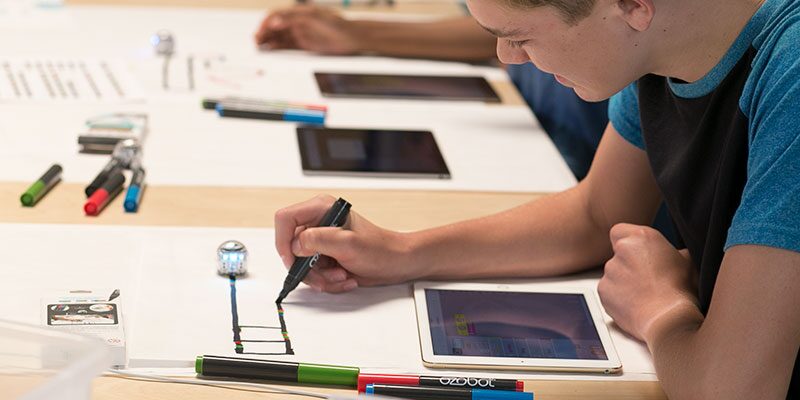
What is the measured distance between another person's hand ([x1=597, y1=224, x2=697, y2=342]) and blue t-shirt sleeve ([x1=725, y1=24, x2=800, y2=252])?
0.17 m

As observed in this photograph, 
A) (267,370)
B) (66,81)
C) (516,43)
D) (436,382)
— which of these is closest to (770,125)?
(516,43)

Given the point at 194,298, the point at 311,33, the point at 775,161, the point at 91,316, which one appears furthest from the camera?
the point at 311,33

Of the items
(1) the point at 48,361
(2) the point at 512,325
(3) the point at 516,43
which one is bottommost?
(2) the point at 512,325

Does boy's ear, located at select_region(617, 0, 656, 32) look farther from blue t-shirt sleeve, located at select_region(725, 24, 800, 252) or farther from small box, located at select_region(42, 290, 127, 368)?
small box, located at select_region(42, 290, 127, 368)

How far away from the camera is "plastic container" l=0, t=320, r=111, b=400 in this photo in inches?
29.7

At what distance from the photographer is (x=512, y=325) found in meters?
1.17

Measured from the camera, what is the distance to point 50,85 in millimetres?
→ 1875

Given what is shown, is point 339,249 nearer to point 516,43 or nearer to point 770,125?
point 516,43

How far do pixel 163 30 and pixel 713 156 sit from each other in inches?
54.5

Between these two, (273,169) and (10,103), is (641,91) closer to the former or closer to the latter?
(273,169)

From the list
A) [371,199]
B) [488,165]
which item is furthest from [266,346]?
[488,165]

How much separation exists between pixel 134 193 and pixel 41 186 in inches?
4.7

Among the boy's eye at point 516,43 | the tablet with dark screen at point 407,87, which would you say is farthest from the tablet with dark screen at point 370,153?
the boy's eye at point 516,43

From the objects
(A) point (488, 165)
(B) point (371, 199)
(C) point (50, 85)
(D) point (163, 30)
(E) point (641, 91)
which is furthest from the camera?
(D) point (163, 30)
